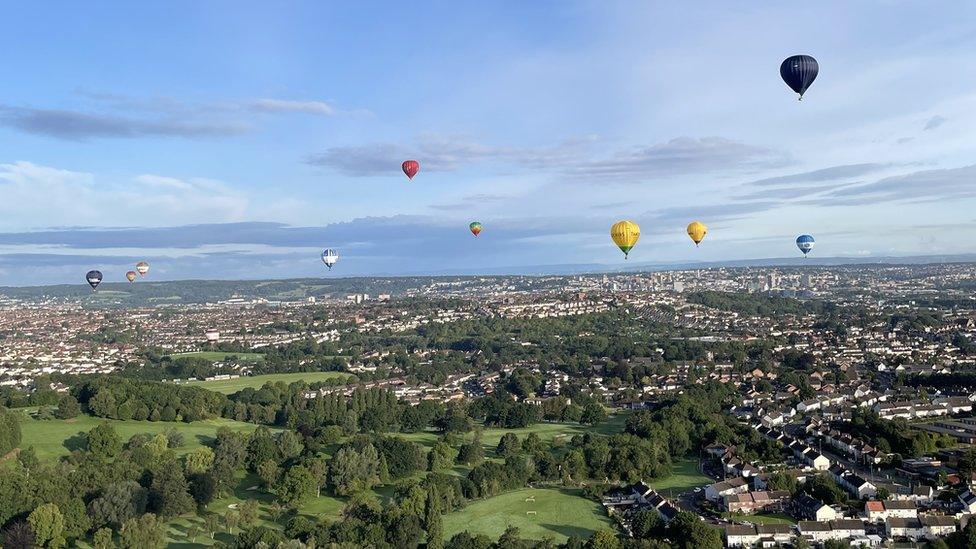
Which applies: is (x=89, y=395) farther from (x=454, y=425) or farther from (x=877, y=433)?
(x=877, y=433)

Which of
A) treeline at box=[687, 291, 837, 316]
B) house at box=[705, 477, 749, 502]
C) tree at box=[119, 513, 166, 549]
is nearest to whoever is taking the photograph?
tree at box=[119, 513, 166, 549]

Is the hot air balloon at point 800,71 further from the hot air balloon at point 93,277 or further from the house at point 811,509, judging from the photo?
the hot air balloon at point 93,277

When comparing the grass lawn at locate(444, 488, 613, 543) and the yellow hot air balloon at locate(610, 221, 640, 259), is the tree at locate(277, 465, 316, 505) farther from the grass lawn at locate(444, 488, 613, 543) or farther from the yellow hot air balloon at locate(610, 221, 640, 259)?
the yellow hot air balloon at locate(610, 221, 640, 259)

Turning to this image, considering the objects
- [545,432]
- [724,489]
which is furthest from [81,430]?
[724,489]

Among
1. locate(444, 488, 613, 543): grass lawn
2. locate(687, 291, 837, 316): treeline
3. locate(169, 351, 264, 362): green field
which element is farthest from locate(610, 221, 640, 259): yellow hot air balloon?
locate(687, 291, 837, 316): treeline

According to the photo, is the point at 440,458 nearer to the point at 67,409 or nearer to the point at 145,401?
the point at 145,401

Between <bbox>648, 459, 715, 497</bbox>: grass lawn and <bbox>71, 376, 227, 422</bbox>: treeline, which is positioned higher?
<bbox>71, 376, 227, 422</bbox>: treeline

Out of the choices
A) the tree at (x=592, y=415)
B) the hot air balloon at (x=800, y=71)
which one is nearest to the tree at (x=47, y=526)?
the tree at (x=592, y=415)
